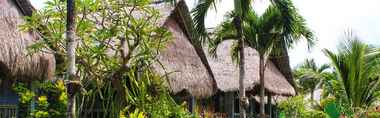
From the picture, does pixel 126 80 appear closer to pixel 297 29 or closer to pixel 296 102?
pixel 297 29

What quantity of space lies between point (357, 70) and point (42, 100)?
255 inches

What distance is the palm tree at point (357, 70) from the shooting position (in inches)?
492

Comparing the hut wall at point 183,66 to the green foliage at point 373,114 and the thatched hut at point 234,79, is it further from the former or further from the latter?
the green foliage at point 373,114

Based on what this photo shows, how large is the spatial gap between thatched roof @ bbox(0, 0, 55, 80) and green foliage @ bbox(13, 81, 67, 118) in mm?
202

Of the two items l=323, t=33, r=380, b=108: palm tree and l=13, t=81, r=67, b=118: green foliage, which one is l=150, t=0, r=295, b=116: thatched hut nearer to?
l=13, t=81, r=67, b=118: green foliage

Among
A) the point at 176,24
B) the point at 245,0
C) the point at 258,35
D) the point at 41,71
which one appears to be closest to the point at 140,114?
the point at 41,71

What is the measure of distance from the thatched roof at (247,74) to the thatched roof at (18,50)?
276 inches

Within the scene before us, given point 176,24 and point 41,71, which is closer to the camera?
point 41,71

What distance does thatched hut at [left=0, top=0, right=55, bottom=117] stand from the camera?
29.6 ft

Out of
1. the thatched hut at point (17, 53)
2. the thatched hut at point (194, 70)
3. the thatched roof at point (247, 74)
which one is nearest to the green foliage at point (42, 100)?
the thatched hut at point (17, 53)

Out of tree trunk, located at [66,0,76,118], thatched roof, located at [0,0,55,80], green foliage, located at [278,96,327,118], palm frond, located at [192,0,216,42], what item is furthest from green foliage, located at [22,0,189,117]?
green foliage, located at [278,96,327,118]

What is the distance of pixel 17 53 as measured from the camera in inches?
360

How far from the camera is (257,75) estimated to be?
17.7 meters

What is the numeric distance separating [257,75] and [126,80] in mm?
8528
